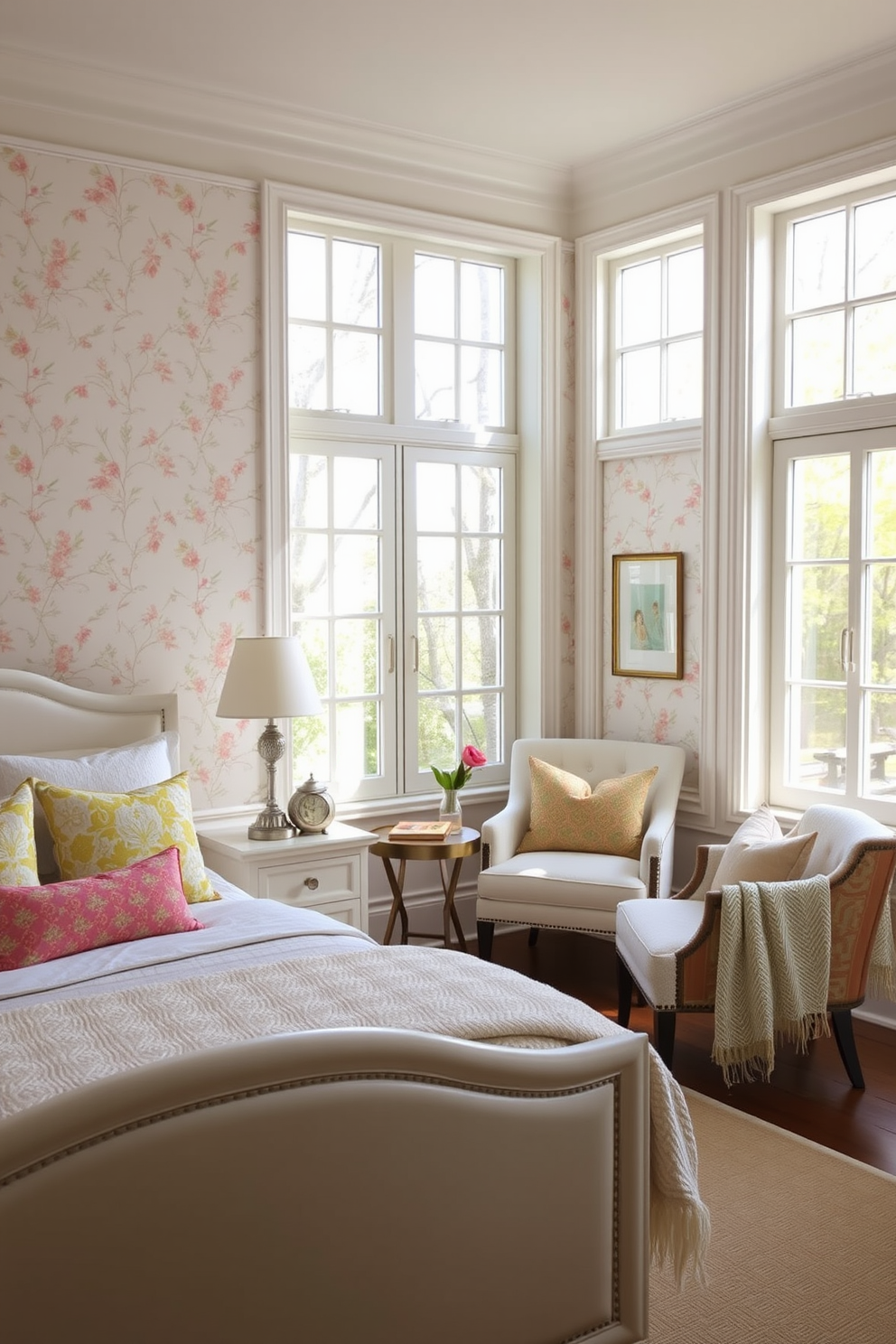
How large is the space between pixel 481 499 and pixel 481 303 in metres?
0.82

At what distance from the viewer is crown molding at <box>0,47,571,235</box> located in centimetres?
367

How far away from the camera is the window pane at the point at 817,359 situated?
4.07 meters

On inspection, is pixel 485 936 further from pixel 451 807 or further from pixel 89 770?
pixel 89 770

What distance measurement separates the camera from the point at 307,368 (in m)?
4.43

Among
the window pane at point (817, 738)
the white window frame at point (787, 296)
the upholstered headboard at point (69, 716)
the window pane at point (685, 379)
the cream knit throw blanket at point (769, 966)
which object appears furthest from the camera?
the window pane at point (685, 379)

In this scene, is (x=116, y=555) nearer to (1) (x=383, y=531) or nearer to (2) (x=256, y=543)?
(2) (x=256, y=543)

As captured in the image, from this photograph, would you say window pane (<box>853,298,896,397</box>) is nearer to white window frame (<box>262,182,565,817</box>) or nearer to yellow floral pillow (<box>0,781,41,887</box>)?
white window frame (<box>262,182,565,817</box>)

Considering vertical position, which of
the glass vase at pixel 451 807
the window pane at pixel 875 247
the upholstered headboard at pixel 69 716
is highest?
the window pane at pixel 875 247

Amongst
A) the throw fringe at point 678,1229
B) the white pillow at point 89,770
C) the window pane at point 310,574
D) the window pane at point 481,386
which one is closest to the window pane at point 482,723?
the window pane at point 310,574

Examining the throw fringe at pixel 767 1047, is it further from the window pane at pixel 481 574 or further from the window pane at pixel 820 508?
the window pane at pixel 481 574

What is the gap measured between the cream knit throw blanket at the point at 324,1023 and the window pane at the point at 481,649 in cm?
258

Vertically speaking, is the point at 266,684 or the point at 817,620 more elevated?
the point at 817,620

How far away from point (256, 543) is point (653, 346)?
182 cm

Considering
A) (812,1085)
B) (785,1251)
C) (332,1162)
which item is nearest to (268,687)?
(812,1085)
